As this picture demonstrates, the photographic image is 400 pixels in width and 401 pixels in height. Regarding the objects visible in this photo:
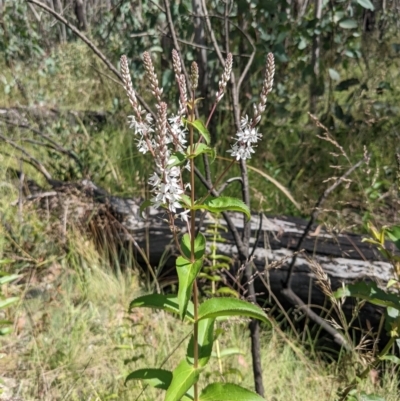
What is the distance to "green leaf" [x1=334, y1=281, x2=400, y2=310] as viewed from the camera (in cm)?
127

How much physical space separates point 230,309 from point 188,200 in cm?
26

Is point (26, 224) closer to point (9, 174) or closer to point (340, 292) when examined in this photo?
point (9, 174)

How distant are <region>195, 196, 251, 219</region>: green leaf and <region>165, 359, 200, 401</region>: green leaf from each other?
0.39 meters

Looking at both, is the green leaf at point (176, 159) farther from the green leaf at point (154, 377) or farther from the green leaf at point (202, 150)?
the green leaf at point (154, 377)

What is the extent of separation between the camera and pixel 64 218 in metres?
2.73

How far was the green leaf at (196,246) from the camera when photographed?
3.60 ft

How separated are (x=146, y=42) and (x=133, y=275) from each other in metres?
2.04

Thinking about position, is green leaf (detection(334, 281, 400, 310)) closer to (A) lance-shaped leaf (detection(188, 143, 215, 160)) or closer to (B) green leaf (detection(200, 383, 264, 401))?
(B) green leaf (detection(200, 383, 264, 401))

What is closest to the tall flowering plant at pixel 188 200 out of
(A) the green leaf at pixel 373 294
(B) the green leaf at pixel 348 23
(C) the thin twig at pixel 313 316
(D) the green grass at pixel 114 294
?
(A) the green leaf at pixel 373 294

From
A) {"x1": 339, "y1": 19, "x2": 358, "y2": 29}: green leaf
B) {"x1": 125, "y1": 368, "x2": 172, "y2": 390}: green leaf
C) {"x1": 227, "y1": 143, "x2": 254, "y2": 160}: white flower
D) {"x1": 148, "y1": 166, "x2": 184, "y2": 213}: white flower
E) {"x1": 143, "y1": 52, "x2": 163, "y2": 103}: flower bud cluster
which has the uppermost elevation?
{"x1": 339, "y1": 19, "x2": 358, "y2": 29}: green leaf

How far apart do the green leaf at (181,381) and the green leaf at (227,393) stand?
76 millimetres

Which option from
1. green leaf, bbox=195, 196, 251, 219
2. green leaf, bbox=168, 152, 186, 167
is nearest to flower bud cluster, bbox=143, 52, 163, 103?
green leaf, bbox=168, 152, 186, 167

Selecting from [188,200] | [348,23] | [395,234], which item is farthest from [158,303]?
[348,23]

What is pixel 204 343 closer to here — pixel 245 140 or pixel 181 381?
pixel 181 381
